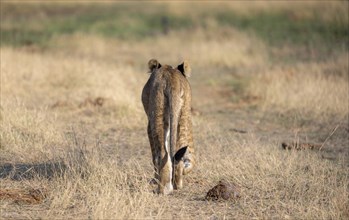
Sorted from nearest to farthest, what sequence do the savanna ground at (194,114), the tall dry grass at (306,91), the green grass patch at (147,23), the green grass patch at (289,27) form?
the savanna ground at (194,114)
the tall dry grass at (306,91)
the green grass patch at (289,27)
the green grass patch at (147,23)

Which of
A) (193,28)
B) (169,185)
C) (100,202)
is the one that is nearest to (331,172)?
(169,185)

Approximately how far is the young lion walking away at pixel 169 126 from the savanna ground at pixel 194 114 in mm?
218

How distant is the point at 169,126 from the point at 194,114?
555 cm

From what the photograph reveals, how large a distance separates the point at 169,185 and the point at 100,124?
4.67 meters

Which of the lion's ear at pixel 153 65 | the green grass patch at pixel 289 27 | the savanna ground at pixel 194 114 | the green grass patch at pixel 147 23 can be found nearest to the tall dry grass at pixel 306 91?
the savanna ground at pixel 194 114

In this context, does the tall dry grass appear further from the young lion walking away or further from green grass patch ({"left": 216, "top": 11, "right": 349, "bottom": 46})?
green grass patch ({"left": 216, "top": 11, "right": 349, "bottom": 46})

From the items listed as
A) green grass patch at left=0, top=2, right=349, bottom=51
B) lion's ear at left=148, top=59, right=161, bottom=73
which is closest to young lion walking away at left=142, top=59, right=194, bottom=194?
lion's ear at left=148, top=59, right=161, bottom=73

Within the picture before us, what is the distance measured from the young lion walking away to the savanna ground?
218 mm

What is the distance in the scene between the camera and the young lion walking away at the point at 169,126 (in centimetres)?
679

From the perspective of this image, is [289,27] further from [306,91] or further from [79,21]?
[306,91]

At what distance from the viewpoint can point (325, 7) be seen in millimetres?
29016

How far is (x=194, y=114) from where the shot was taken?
488 inches

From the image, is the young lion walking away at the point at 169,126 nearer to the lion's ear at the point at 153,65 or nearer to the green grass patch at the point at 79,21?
the lion's ear at the point at 153,65

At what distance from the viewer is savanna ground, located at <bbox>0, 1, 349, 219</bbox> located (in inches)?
262
